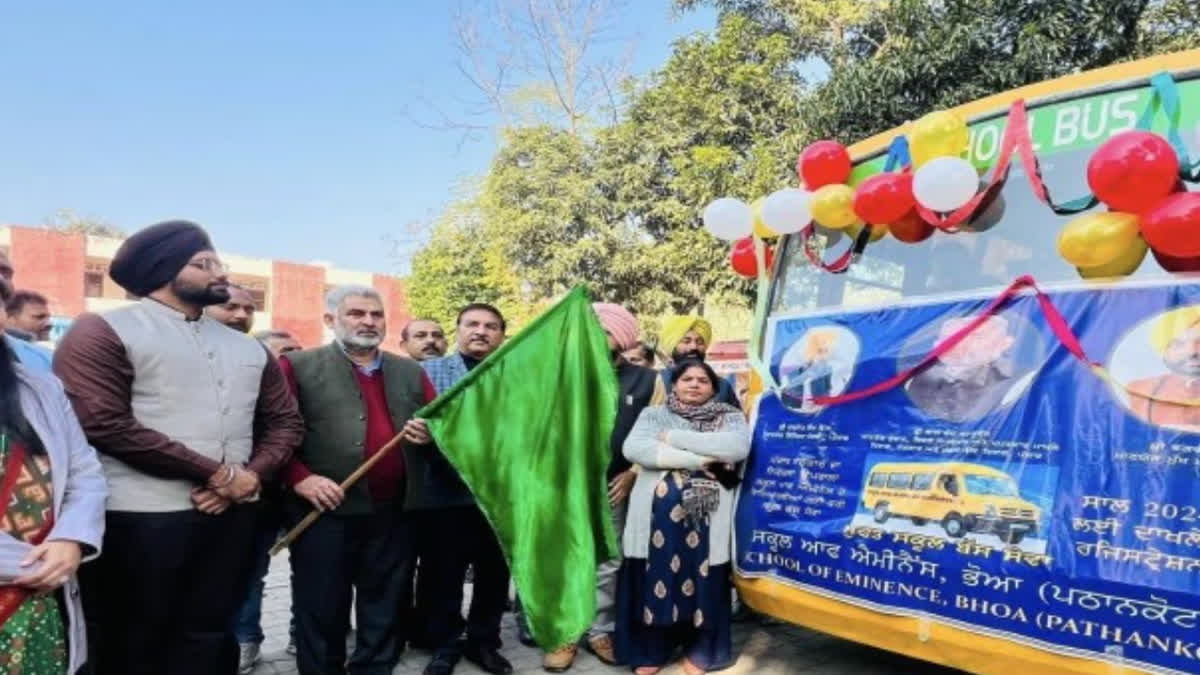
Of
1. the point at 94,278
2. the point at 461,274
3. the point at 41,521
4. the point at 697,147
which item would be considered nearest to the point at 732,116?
the point at 697,147

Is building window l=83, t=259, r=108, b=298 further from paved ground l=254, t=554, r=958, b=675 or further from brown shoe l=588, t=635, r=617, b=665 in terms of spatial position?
brown shoe l=588, t=635, r=617, b=665

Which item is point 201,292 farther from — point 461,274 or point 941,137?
point 461,274

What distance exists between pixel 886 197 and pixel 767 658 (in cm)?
240

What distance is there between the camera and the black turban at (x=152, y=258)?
9.25 feet

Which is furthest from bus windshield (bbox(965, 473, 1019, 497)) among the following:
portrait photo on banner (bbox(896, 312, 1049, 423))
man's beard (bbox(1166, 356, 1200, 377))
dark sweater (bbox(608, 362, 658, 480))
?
dark sweater (bbox(608, 362, 658, 480))

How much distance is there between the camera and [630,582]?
13.5 ft

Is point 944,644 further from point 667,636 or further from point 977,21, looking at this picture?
point 977,21

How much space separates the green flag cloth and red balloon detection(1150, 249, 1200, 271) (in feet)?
7.01

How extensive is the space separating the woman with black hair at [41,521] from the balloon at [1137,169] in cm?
324

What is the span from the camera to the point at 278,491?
384 cm

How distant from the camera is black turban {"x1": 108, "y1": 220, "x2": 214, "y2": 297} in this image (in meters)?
2.82

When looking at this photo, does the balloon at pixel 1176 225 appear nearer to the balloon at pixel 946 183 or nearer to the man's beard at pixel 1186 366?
the man's beard at pixel 1186 366

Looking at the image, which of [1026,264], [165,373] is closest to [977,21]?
[1026,264]

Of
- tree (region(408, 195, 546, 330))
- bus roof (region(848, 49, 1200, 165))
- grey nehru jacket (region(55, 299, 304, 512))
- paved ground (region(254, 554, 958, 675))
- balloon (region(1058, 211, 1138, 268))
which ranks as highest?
tree (region(408, 195, 546, 330))
